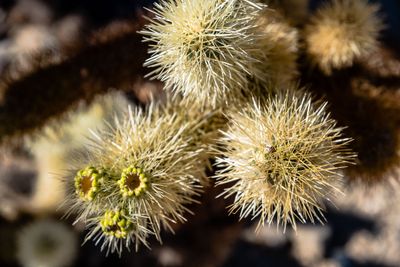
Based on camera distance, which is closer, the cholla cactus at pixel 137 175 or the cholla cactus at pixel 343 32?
the cholla cactus at pixel 137 175

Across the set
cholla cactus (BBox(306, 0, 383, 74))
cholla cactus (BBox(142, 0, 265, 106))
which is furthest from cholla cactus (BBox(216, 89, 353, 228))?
cholla cactus (BBox(306, 0, 383, 74))

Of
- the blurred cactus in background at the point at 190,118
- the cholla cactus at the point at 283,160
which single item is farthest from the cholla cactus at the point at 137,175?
the cholla cactus at the point at 283,160

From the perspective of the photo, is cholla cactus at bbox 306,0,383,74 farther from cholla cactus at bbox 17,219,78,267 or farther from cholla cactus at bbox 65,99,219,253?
cholla cactus at bbox 17,219,78,267

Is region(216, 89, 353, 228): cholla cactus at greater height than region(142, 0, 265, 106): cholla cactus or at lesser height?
lesser

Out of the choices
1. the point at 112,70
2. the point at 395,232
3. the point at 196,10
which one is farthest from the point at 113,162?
the point at 395,232

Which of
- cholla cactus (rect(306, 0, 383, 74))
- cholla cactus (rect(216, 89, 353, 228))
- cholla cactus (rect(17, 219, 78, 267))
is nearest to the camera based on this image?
cholla cactus (rect(216, 89, 353, 228))

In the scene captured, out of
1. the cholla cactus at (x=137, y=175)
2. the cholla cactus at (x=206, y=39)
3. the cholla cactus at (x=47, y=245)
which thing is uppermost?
the cholla cactus at (x=206, y=39)

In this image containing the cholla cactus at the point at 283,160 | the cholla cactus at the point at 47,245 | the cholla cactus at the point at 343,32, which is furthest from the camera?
the cholla cactus at the point at 47,245

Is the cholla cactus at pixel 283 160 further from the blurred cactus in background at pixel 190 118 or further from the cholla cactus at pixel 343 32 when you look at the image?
the cholla cactus at pixel 343 32

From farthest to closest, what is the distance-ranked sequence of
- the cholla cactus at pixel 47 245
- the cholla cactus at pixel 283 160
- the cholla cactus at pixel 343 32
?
the cholla cactus at pixel 47 245
the cholla cactus at pixel 343 32
the cholla cactus at pixel 283 160
